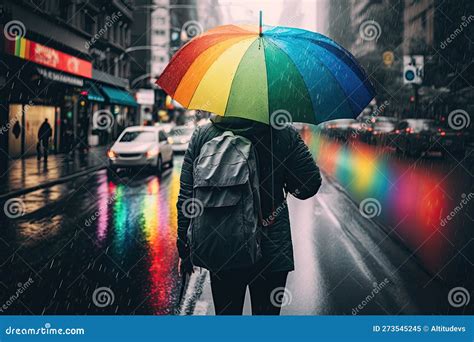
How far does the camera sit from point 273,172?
307 cm

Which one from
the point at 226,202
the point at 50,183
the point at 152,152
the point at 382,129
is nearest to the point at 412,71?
the point at 152,152

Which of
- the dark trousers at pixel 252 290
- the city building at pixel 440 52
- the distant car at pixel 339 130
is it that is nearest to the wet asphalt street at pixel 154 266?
the dark trousers at pixel 252 290

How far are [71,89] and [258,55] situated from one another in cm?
2679

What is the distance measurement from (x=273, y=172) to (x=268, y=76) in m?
0.51

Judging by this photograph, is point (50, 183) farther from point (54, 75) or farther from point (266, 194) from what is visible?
point (266, 194)

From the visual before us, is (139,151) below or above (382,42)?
below

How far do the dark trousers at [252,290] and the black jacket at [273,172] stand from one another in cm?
8

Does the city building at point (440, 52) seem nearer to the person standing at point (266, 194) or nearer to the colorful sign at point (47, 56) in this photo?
the person standing at point (266, 194)

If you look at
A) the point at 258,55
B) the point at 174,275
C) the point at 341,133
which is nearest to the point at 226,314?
the point at 258,55

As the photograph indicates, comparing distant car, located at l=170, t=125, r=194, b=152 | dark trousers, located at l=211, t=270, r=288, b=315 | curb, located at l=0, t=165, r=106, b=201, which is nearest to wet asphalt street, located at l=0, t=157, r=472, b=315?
curb, located at l=0, t=165, r=106, b=201

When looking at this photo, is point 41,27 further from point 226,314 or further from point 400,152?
point 226,314

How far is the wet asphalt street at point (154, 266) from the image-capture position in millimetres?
5523

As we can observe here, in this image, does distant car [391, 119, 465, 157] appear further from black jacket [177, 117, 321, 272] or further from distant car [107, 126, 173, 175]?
black jacket [177, 117, 321, 272]

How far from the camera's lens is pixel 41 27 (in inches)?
1001
